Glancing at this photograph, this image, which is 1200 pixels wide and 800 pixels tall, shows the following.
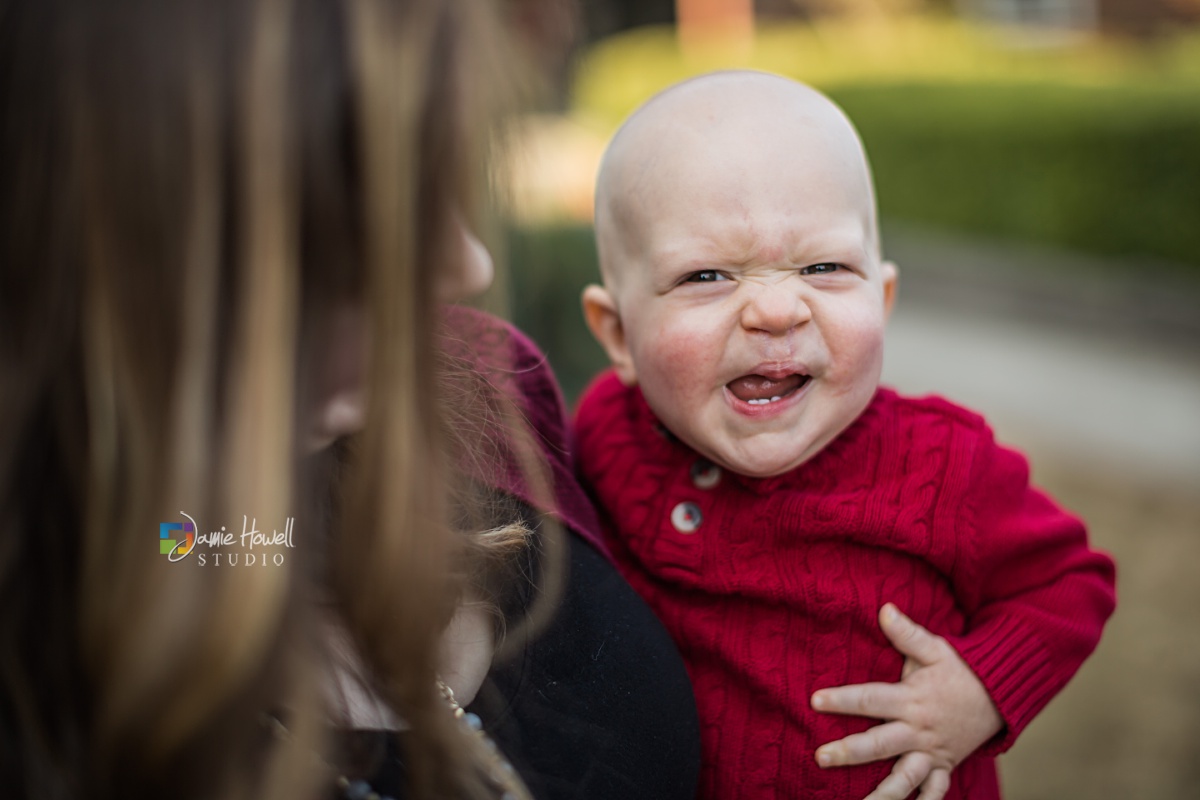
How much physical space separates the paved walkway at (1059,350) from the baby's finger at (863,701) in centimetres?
432

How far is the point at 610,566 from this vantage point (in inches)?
60.6

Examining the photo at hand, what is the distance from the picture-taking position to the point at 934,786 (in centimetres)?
159

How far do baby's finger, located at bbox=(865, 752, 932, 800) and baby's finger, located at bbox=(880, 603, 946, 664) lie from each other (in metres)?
0.14

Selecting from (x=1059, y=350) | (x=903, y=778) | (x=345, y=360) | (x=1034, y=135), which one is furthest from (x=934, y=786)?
(x=1034, y=135)

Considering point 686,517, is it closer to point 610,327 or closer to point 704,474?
point 704,474

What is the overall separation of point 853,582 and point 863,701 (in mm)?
173

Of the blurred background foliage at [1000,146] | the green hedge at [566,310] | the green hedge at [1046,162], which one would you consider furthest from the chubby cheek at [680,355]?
the green hedge at [1046,162]

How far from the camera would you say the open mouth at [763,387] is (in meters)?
1.58

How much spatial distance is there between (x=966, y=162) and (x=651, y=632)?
28.6 feet

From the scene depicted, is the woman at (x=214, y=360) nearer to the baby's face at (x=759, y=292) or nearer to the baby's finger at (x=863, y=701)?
the baby's face at (x=759, y=292)

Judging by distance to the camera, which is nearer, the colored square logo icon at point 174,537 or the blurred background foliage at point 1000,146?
the colored square logo icon at point 174,537

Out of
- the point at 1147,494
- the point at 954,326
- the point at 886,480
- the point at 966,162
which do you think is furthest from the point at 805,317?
the point at 966,162

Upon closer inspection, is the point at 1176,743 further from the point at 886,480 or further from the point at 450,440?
the point at 450,440

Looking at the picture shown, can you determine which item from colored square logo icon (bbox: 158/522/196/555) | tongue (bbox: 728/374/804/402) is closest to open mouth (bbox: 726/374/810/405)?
tongue (bbox: 728/374/804/402)
